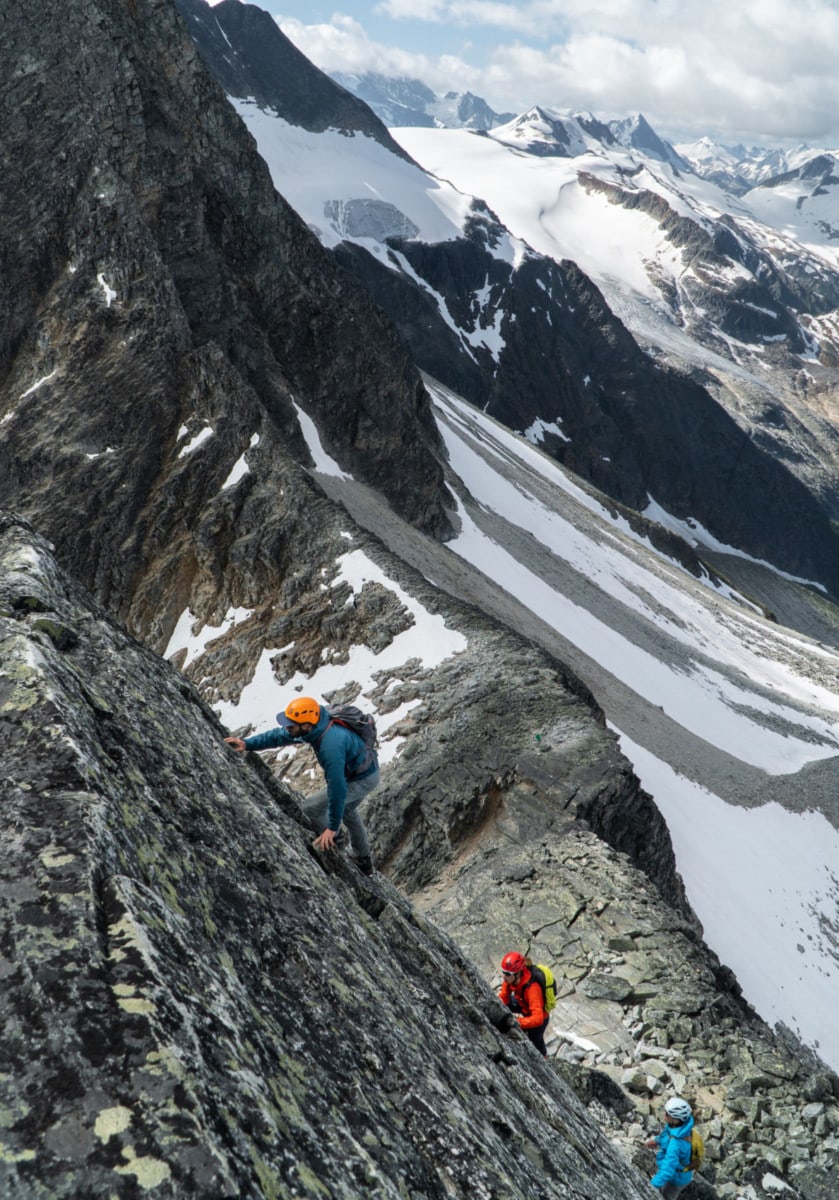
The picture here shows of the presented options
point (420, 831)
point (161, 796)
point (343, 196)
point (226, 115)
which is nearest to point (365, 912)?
point (161, 796)

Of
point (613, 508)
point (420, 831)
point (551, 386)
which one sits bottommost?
point (420, 831)

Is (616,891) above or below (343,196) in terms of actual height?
below

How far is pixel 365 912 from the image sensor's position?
852cm

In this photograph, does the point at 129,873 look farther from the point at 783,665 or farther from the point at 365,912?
the point at 783,665

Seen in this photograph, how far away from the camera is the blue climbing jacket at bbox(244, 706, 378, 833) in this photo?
846 centimetres

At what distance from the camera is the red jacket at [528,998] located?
35.0ft

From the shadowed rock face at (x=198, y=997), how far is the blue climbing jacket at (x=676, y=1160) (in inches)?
41.5

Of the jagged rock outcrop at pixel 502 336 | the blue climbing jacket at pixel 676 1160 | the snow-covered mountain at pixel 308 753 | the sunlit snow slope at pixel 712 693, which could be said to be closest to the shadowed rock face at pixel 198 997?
the snow-covered mountain at pixel 308 753

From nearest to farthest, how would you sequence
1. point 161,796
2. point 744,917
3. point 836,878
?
point 161,796
point 744,917
point 836,878

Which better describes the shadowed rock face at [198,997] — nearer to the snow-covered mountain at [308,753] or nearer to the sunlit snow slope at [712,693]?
the snow-covered mountain at [308,753]

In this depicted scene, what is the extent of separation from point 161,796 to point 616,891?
12.8m

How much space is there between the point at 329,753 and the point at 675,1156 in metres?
6.48

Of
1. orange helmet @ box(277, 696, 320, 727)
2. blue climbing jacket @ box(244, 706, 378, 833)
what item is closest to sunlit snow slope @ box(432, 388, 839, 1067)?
blue climbing jacket @ box(244, 706, 378, 833)

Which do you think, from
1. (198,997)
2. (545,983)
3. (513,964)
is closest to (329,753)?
(198,997)
